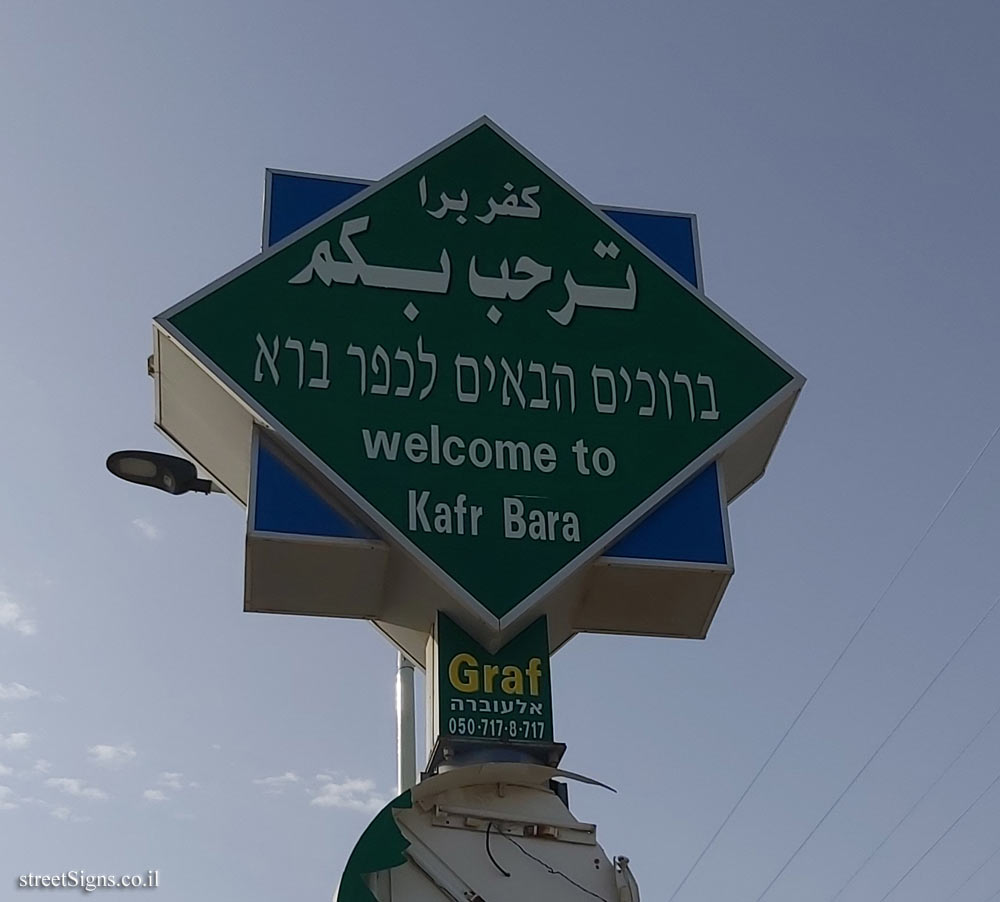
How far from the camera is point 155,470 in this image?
7109 mm

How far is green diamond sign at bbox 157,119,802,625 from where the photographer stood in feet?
21.2

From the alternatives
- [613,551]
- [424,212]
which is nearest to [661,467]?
[613,551]

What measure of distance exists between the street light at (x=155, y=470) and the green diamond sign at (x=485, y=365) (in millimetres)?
700

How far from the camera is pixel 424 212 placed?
7.49m

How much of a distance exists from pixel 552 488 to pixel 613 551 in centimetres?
39

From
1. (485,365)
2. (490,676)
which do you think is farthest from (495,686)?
(485,365)

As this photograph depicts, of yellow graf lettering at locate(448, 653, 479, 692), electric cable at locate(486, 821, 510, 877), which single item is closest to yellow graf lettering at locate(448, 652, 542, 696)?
yellow graf lettering at locate(448, 653, 479, 692)

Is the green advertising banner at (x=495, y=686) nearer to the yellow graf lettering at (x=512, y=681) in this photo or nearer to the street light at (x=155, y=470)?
the yellow graf lettering at (x=512, y=681)

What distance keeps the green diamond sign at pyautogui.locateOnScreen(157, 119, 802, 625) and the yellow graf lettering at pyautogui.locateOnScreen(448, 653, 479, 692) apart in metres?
0.23

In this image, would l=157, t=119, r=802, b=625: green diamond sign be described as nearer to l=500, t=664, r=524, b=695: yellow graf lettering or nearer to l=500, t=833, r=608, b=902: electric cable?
l=500, t=664, r=524, b=695: yellow graf lettering

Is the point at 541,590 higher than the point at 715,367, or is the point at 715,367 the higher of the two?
the point at 715,367

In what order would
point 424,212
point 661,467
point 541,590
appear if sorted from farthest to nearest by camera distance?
point 424,212, point 661,467, point 541,590

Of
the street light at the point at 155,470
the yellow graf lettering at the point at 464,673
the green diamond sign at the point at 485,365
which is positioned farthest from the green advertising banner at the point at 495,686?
the street light at the point at 155,470

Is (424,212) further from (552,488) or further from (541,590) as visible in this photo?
(541,590)
